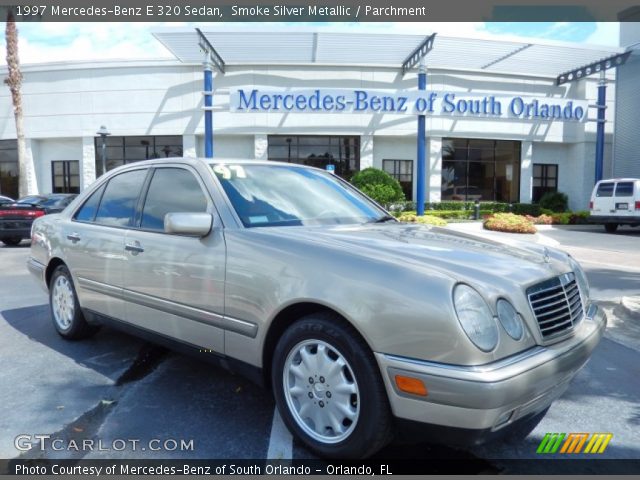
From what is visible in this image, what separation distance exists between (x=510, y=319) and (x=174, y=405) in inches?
88.8

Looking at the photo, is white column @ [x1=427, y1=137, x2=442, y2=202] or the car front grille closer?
the car front grille

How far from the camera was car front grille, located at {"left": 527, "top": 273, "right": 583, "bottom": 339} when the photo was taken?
2.50 m

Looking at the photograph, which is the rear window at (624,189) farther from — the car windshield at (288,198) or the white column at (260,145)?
the car windshield at (288,198)

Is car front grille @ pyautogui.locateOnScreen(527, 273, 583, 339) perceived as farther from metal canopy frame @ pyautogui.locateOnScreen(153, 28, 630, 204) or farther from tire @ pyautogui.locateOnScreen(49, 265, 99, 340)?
metal canopy frame @ pyautogui.locateOnScreen(153, 28, 630, 204)

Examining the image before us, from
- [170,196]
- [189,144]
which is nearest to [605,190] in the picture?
[189,144]

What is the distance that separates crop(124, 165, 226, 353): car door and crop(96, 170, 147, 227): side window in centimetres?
18

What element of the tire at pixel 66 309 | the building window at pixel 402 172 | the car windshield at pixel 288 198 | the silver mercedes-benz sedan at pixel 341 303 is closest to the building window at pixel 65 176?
the building window at pixel 402 172

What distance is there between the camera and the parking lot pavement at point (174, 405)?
276cm

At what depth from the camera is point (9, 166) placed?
2512 centimetres

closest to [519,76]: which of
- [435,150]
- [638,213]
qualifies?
[435,150]

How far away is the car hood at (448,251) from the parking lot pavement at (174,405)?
89 centimetres

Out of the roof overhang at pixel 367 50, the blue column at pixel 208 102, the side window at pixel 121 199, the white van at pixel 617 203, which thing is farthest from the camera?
the blue column at pixel 208 102

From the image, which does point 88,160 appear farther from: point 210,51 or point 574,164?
point 574,164

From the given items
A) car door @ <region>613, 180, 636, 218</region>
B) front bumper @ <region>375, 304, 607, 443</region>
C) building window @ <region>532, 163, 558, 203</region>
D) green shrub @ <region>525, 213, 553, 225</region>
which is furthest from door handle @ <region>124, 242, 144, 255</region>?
building window @ <region>532, 163, 558, 203</region>
